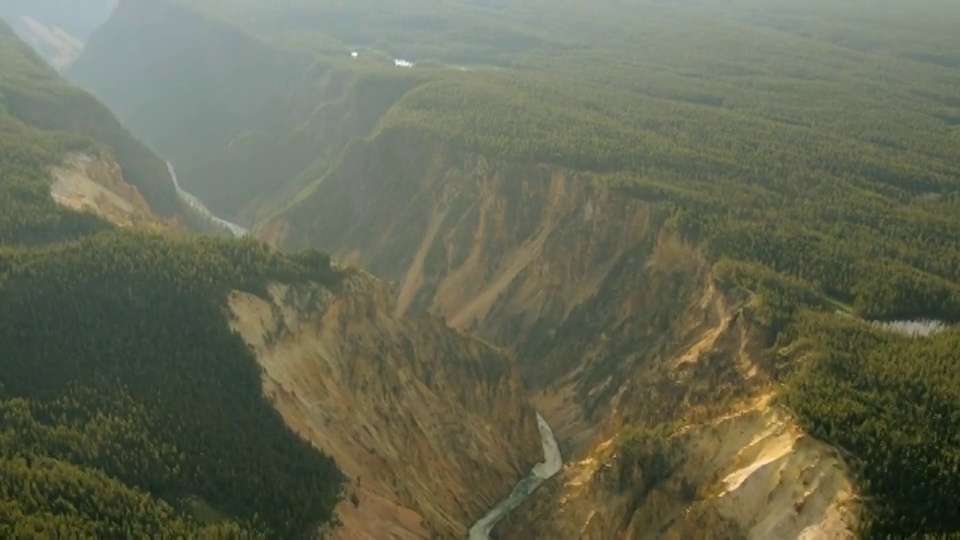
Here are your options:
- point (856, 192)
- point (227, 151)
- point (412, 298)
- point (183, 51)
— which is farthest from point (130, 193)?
point (183, 51)

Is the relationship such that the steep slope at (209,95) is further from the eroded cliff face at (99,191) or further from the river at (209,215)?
the eroded cliff face at (99,191)

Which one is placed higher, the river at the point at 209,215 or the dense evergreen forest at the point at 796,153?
the dense evergreen forest at the point at 796,153

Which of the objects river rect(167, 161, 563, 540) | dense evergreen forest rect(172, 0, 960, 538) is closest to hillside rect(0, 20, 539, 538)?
river rect(167, 161, 563, 540)

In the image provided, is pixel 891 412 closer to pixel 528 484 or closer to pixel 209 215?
pixel 528 484

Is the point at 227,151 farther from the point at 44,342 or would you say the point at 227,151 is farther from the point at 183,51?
the point at 44,342

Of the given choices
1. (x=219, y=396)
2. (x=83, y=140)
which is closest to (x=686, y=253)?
(x=219, y=396)

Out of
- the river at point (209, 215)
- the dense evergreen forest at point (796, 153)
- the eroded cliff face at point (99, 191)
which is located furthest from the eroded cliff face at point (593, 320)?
the eroded cliff face at point (99, 191)
